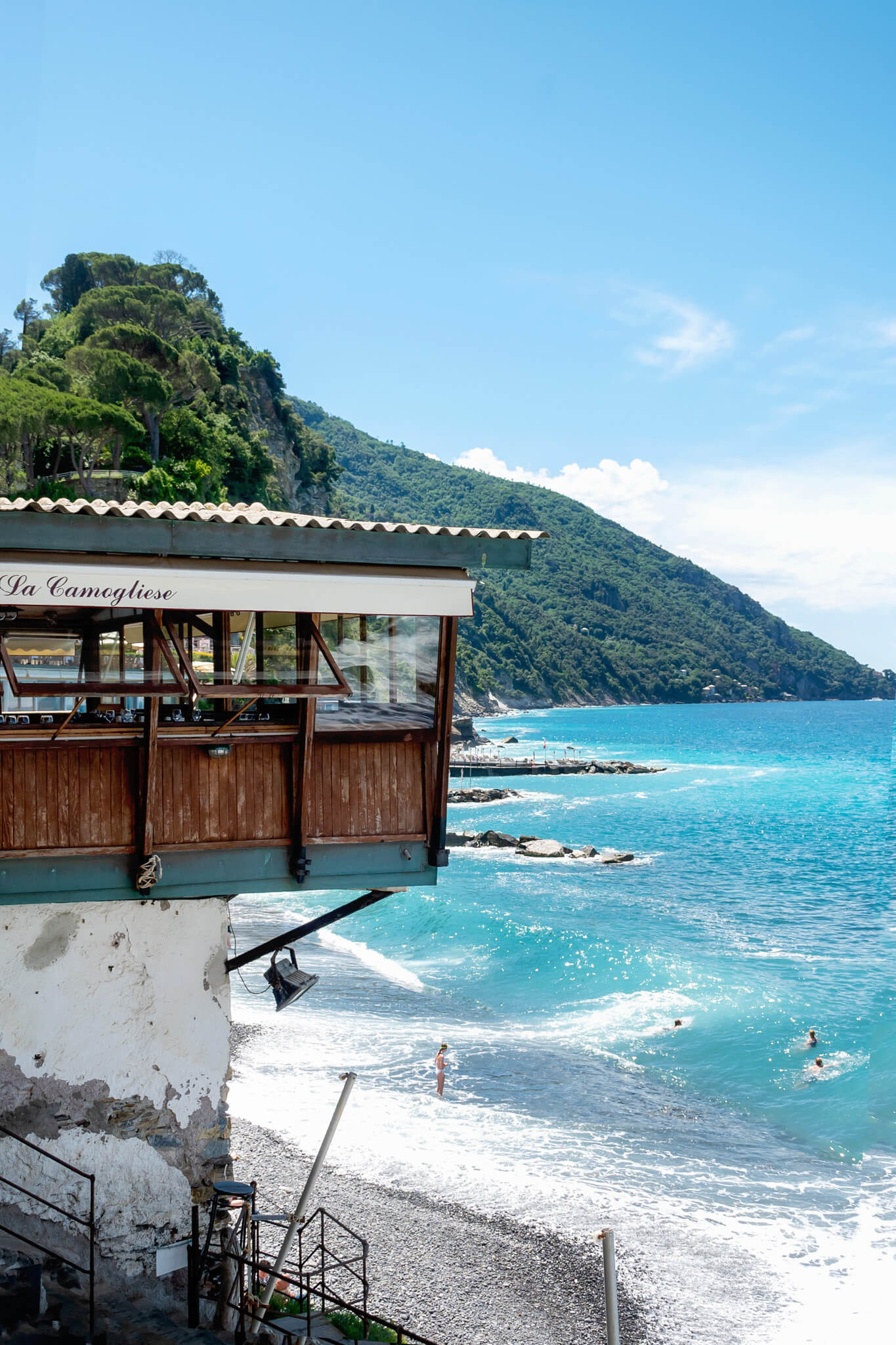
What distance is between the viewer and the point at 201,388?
60.1m

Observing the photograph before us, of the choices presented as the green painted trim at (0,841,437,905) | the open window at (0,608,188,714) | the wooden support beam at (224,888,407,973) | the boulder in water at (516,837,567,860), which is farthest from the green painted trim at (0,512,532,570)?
the boulder in water at (516,837,567,860)

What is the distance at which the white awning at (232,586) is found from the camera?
227 inches

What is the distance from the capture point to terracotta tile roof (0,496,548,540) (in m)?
5.91

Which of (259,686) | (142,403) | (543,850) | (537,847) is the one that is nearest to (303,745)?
(259,686)

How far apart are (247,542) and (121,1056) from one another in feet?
12.9

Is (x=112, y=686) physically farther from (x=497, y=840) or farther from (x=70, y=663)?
(x=497, y=840)

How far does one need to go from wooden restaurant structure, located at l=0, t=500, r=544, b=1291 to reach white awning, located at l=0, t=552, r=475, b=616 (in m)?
0.01

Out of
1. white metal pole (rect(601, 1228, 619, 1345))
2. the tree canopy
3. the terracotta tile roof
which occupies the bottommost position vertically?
white metal pole (rect(601, 1228, 619, 1345))

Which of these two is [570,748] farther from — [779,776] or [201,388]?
[201,388]

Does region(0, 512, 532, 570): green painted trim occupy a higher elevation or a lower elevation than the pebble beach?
higher

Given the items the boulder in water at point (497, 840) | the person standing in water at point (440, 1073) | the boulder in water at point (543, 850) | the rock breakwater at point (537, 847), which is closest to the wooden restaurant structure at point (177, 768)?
the person standing in water at point (440, 1073)

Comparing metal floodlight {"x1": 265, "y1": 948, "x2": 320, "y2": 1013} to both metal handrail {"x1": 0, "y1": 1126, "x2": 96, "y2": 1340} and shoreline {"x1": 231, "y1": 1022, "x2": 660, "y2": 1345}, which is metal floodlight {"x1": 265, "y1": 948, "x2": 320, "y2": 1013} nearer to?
metal handrail {"x1": 0, "y1": 1126, "x2": 96, "y2": 1340}

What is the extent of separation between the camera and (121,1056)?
23.8ft

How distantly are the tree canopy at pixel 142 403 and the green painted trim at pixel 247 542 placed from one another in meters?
34.7
